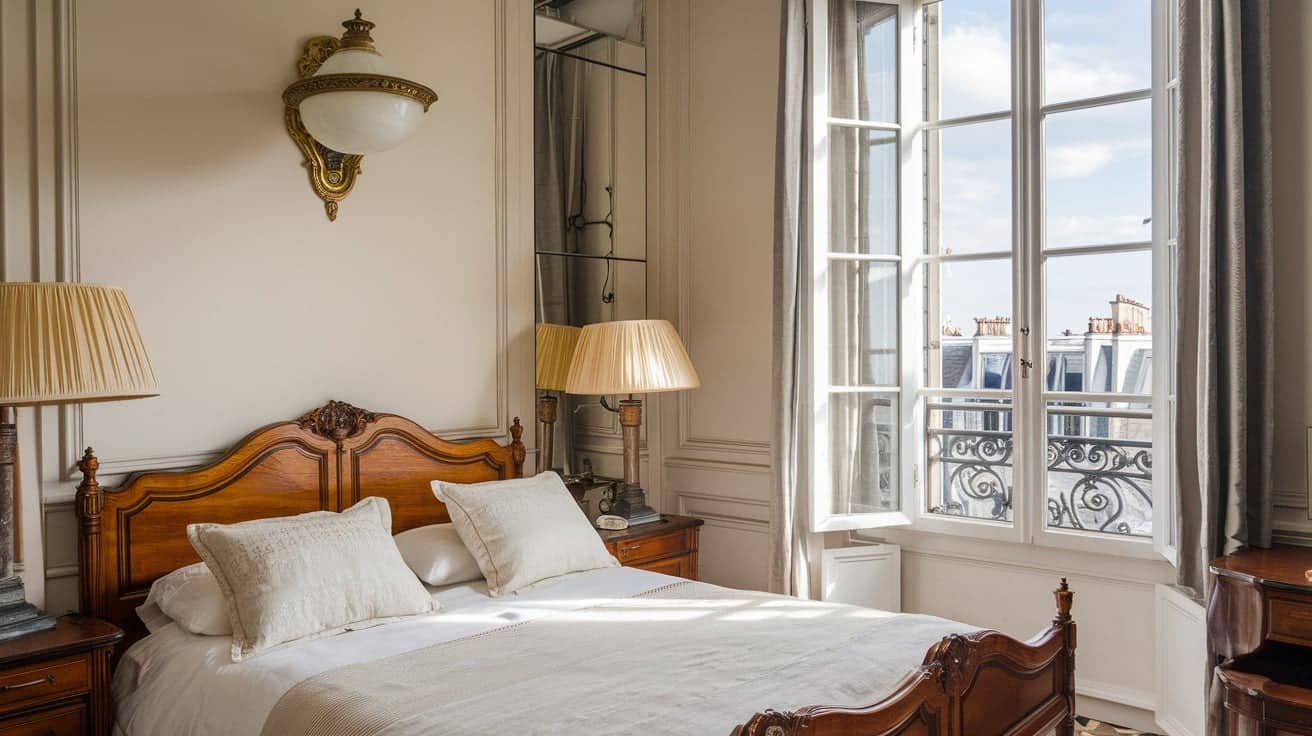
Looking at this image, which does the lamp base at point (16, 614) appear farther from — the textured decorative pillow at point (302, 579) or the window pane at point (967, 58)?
the window pane at point (967, 58)

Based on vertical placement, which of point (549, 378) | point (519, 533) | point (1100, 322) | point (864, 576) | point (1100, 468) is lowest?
point (864, 576)

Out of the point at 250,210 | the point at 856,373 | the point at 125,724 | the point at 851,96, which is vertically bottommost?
the point at 125,724

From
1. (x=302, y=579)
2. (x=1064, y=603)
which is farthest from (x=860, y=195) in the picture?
(x=302, y=579)

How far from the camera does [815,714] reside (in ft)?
4.79

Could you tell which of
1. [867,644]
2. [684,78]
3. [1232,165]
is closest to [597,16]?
[684,78]

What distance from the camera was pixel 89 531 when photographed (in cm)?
229

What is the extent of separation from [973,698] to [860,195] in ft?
6.65

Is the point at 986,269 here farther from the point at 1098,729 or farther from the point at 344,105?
the point at 344,105

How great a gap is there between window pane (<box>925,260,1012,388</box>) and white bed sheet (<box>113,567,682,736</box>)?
5.49 ft

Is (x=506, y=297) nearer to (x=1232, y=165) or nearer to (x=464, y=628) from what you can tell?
(x=464, y=628)

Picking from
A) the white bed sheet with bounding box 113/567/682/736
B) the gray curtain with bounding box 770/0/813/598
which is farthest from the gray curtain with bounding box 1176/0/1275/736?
the white bed sheet with bounding box 113/567/682/736

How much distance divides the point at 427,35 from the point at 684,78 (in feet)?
3.84

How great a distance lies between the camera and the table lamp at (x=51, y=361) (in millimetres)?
1955

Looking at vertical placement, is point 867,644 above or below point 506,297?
below
